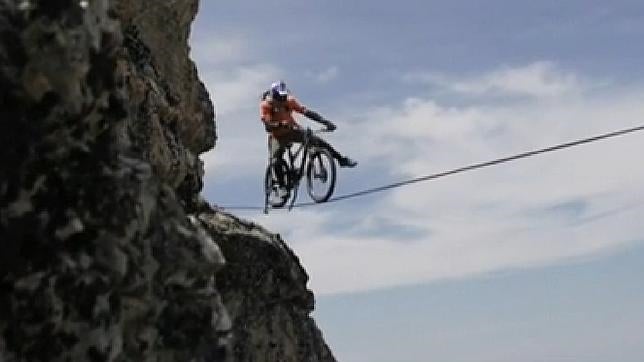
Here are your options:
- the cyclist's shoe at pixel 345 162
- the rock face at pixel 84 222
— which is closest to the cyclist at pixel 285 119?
the cyclist's shoe at pixel 345 162

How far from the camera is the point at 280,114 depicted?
2328 centimetres

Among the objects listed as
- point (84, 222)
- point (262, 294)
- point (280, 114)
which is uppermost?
point (280, 114)

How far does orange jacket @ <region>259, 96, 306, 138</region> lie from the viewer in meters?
23.1

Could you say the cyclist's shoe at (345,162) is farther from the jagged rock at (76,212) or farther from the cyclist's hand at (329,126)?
the jagged rock at (76,212)

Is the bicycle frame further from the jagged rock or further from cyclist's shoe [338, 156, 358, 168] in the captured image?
the jagged rock

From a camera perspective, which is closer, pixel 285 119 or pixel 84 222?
pixel 84 222

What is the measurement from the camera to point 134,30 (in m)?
15.5

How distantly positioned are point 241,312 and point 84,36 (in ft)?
58.6

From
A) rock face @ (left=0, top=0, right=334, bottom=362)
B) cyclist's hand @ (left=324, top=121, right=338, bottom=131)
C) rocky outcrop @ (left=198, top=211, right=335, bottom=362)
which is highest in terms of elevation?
cyclist's hand @ (left=324, top=121, right=338, bottom=131)

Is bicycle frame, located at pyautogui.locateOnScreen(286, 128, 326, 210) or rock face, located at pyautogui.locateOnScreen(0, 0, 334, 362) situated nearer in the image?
rock face, located at pyautogui.locateOnScreen(0, 0, 334, 362)

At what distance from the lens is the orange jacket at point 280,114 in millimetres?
23109

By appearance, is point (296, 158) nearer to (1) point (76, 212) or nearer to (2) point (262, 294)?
(2) point (262, 294)

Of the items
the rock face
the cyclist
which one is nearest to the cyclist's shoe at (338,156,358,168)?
the cyclist

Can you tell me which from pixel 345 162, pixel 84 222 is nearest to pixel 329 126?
pixel 345 162
